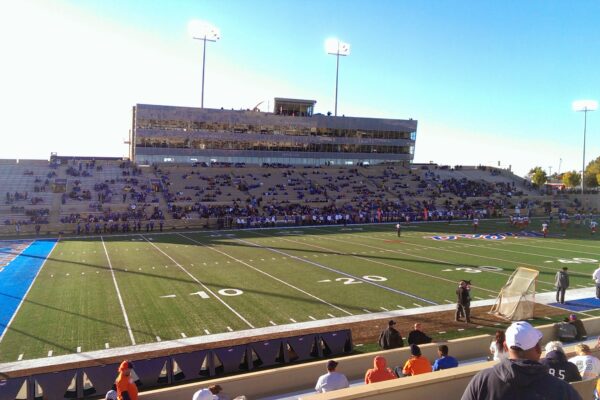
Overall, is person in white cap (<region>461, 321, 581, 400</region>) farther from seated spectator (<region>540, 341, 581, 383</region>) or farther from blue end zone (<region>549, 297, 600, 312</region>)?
blue end zone (<region>549, 297, 600, 312</region>)

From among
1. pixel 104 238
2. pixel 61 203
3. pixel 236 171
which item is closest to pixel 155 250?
pixel 104 238

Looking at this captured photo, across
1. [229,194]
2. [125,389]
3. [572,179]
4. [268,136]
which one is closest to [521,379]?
[125,389]

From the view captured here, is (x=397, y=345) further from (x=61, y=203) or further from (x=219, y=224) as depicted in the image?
(x=61, y=203)

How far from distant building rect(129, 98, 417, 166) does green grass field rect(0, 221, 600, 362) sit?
2429 cm

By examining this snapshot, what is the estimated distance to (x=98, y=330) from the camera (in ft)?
39.7

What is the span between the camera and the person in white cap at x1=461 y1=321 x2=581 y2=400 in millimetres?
2654

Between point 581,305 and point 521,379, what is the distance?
47.4 feet

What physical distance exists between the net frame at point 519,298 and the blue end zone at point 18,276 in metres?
13.4

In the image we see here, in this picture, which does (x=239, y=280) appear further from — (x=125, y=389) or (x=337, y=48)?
(x=337, y=48)

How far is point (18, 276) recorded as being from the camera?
61.7 ft

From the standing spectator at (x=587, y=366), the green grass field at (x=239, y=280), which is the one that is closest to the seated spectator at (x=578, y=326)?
the standing spectator at (x=587, y=366)

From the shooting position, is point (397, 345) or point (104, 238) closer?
point (397, 345)

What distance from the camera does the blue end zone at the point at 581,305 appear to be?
1431 centimetres

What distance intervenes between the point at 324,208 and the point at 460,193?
67.5ft
